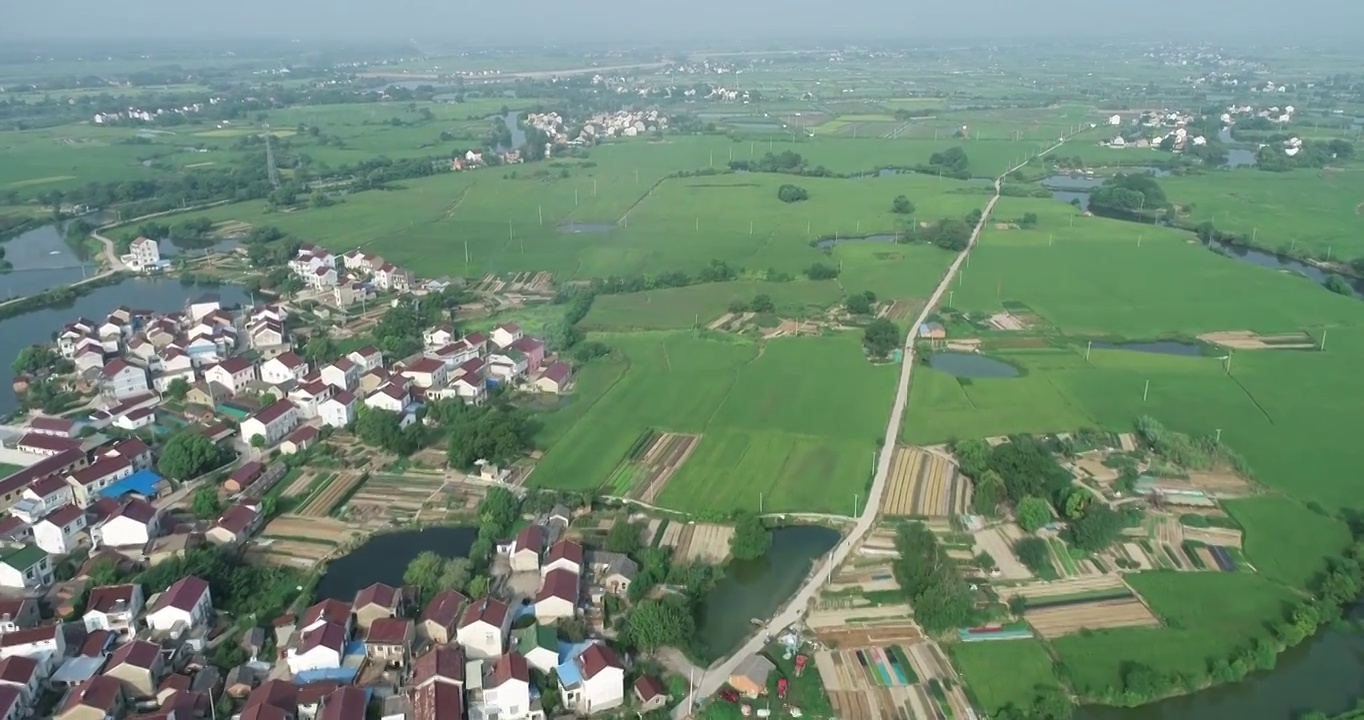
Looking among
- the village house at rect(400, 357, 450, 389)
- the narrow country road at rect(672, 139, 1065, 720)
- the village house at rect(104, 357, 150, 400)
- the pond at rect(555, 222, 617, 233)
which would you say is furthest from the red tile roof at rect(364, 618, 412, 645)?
the pond at rect(555, 222, 617, 233)

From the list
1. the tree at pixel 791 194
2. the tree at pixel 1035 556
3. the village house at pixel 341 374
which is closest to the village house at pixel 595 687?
the tree at pixel 1035 556

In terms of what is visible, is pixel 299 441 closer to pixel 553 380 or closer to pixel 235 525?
pixel 235 525

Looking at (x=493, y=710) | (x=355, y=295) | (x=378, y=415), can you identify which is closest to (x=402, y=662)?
(x=493, y=710)

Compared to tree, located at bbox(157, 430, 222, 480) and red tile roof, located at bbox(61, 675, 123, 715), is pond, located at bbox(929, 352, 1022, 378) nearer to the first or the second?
tree, located at bbox(157, 430, 222, 480)

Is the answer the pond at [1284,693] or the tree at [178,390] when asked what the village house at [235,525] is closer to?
the tree at [178,390]

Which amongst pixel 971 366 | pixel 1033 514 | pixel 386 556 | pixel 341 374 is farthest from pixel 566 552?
pixel 971 366
